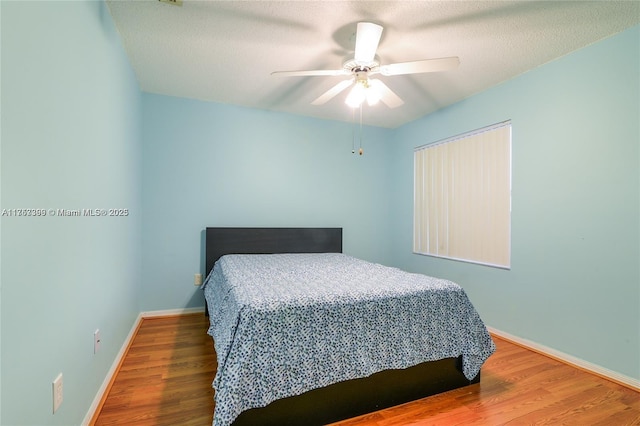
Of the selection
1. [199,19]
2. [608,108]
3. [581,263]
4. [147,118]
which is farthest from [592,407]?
[147,118]

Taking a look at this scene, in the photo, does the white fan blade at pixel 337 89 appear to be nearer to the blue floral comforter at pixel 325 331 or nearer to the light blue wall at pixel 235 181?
the light blue wall at pixel 235 181

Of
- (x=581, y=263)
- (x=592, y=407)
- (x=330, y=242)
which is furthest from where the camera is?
(x=330, y=242)

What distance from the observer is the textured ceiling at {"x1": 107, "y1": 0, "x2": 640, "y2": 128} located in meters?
1.79

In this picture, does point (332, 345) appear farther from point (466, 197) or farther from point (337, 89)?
point (466, 197)

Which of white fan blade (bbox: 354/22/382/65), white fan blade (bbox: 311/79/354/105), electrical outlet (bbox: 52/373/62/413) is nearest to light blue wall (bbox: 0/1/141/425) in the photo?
electrical outlet (bbox: 52/373/62/413)

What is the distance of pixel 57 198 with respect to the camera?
1.20 metres

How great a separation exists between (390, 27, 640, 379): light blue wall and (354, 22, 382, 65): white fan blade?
1.64m

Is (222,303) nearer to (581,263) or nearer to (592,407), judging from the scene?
(592,407)

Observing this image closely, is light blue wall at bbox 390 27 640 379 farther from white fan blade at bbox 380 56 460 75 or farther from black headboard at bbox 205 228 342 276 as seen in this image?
black headboard at bbox 205 228 342 276

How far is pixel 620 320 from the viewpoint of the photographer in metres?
2.00

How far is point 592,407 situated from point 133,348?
10.3ft

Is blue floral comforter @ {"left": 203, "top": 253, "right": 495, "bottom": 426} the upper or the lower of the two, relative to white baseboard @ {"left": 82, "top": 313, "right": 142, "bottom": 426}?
upper

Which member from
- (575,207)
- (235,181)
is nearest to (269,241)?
(235,181)

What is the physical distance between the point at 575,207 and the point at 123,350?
361cm
